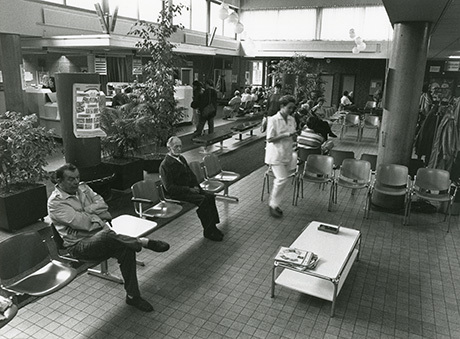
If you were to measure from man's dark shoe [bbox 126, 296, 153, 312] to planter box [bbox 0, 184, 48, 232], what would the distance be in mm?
2676

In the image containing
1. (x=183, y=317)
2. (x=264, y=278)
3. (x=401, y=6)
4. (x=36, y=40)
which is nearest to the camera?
(x=183, y=317)

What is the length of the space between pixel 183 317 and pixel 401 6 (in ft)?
15.7

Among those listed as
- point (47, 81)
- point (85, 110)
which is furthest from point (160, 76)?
point (47, 81)

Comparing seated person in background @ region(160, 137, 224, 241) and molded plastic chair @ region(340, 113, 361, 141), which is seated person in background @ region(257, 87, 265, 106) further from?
seated person in background @ region(160, 137, 224, 241)

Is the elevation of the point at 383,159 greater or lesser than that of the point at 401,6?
lesser

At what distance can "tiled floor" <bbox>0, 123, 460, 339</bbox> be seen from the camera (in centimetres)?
392

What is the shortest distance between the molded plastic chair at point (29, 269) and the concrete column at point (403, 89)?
5576mm

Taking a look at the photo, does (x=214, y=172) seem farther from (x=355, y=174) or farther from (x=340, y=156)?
(x=340, y=156)

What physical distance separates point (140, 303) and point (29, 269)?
1.11 meters

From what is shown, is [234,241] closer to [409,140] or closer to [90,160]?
[90,160]

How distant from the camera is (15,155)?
18.5 ft

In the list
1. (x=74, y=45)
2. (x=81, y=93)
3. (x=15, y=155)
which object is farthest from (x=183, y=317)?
(x=74, y=45)

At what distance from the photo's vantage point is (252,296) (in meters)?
4.49

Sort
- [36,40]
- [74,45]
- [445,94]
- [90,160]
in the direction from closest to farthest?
[90,160]
[74,45]
[36,40]
[445,94]
